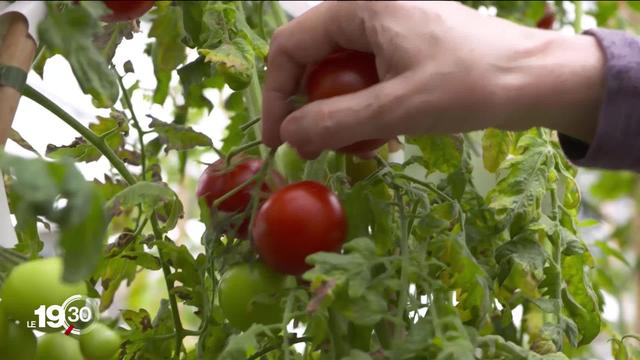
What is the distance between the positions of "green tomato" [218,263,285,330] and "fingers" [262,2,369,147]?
0.34 feet

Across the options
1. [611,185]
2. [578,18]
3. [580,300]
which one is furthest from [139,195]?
[611,185]

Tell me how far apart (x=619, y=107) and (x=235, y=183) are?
1.02 ft

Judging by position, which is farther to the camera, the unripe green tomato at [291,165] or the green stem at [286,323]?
the unripe green tomato at [291,165]

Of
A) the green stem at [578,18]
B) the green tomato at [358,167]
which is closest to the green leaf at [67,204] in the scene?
the green tomato at [358,167]

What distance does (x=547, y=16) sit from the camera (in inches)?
60.4

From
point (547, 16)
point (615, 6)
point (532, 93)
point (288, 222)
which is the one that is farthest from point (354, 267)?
point (615, 6)

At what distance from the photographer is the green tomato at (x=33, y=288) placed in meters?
0.68

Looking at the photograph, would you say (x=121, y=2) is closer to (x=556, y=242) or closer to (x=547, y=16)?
(x=556, y=242)

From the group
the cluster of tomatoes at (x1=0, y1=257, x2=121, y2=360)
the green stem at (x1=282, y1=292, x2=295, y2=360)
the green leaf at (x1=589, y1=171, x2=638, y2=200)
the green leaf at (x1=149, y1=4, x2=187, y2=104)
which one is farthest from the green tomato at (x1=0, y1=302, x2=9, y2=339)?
the green leaf at (x1=589, y1=171, x2=638, y2=200)

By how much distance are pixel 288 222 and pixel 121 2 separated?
0.65ft

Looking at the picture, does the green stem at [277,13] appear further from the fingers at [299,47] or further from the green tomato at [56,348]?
the green tomato at [56,348]

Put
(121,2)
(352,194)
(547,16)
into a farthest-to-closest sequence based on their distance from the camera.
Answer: (547,16), (352,194), (121,2)

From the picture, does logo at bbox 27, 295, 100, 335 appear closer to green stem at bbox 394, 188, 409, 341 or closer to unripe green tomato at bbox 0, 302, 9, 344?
unripe green tomato at bbox 0, 302, 9, 344

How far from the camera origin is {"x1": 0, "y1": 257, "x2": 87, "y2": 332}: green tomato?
68cm
